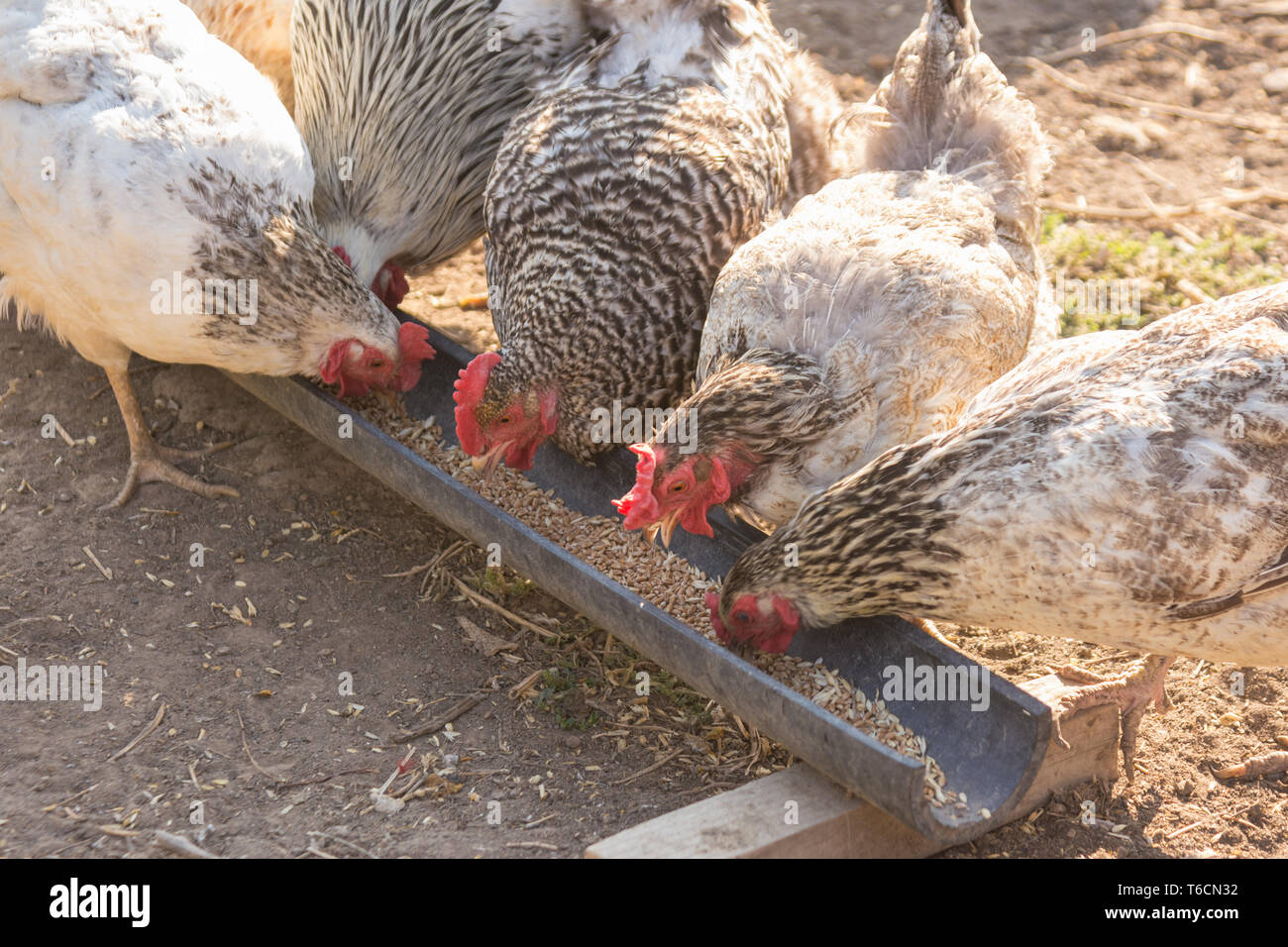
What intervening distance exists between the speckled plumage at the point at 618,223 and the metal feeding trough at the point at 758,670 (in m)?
0.27

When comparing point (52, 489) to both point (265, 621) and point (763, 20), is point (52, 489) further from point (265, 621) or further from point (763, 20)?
point (763, 20)

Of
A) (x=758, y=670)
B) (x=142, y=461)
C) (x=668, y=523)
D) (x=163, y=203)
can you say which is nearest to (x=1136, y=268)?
(x=668, y=523)

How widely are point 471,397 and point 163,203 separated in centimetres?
107

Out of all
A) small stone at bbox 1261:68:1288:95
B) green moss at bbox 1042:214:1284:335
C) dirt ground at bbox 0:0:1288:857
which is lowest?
dirt ground at bbox 0:0:1288:857

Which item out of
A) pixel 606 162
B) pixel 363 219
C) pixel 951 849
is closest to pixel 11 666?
pixel 363 219

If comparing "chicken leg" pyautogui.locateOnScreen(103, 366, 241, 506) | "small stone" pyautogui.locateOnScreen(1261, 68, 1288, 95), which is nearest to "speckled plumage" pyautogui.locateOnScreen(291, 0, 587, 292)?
"chicken leg" pyautogui.locateOnScreen(103, 366, 241, 506)

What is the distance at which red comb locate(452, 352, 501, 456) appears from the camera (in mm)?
3613

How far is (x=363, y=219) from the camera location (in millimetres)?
4418

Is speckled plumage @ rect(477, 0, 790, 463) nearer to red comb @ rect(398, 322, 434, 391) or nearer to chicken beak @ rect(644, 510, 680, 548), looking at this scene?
red comb @ rect(398, 322, 434, 391)

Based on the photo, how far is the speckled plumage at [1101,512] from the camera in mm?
2803

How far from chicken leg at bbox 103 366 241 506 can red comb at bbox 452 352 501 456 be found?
1.07 meters

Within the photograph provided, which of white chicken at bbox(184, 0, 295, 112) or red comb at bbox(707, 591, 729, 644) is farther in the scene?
white chicken at bbox(184, 0, 295, 112)

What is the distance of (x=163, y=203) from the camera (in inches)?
141
